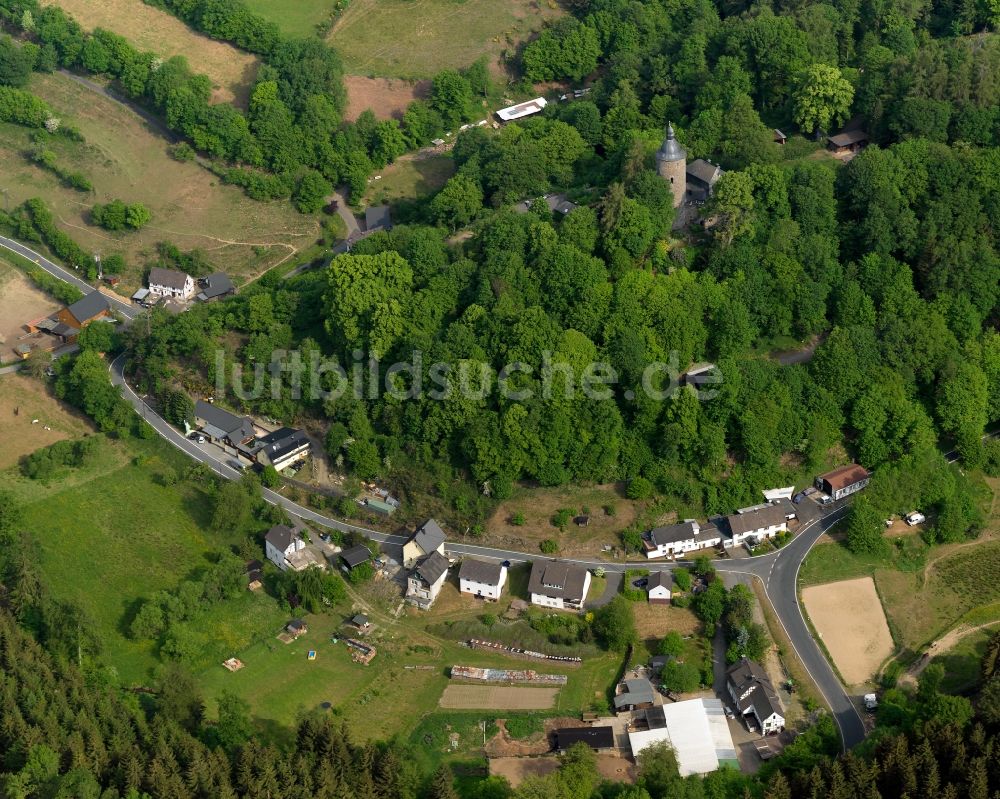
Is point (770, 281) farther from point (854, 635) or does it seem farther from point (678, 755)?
point (678, 755)

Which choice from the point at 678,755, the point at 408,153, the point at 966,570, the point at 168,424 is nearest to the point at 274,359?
the point at 168,424

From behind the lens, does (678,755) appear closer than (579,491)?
Yes

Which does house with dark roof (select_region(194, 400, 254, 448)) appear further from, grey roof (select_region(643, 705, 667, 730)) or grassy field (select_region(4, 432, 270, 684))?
grey roof (select_region(643, 705, 667, 730))

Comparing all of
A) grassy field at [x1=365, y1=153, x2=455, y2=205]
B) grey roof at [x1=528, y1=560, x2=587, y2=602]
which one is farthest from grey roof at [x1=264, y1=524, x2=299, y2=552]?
grassy field at [x1=365, y1=153, x2=455, y2=205]

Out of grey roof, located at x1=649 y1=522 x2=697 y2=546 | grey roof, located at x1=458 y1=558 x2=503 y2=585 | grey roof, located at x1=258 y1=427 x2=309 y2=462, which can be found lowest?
grey roof, located at x1=458 y1=558 x2=503 y2=585

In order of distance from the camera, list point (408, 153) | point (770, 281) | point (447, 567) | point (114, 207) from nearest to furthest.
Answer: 1. point (447, 567)
2. point (770, 281)
3. point (114, 207)
4. point (408, 153)
